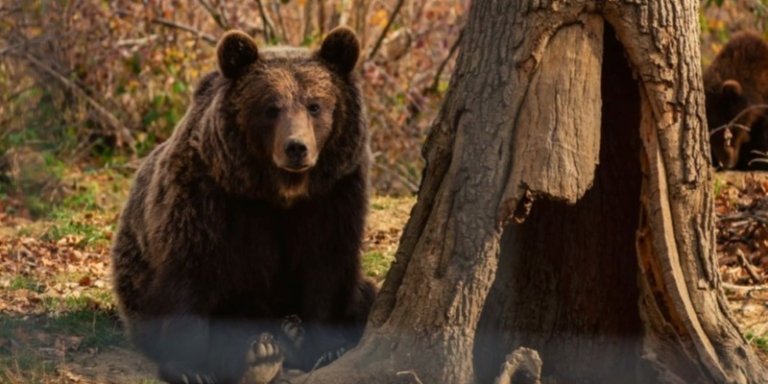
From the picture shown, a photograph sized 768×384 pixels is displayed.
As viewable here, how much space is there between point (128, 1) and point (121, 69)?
79 cm

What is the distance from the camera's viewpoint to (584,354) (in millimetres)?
6148

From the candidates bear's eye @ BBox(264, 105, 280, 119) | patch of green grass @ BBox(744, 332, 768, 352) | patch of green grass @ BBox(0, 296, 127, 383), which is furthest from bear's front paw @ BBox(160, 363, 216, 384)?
patch of green grass @ BBox(744, 332, 768, 352)

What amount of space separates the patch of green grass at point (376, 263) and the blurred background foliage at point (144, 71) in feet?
13.9

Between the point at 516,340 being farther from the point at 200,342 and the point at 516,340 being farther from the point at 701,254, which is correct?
the point at 200,342

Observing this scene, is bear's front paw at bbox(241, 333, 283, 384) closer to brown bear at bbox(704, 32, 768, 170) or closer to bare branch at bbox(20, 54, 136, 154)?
brown bear at bbox(704, 32, 768, 170)

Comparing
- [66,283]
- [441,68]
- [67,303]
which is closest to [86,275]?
[66,283]

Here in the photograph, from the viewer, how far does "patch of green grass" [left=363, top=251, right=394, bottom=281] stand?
8062mm

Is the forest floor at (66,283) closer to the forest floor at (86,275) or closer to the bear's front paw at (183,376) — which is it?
the forest floor at (86,275)

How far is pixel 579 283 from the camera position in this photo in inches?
241

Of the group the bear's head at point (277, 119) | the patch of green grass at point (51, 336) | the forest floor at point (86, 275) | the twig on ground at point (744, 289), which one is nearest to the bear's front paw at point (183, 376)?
the forest floor at point (86, 275)

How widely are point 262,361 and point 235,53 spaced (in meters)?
1.60

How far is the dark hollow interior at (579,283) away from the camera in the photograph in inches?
236

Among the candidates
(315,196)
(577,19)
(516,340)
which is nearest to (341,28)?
(315,196)

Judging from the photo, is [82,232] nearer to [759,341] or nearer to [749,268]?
[749,268]
